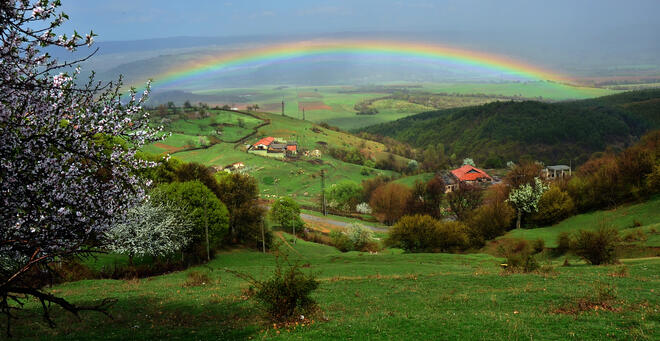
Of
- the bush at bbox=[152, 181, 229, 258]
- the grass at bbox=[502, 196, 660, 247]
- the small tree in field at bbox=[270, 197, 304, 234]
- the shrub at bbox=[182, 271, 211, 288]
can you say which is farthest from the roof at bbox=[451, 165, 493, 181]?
the shrub at bbox=[182, 271, 211, 288]

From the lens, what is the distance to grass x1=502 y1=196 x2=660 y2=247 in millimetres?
54406

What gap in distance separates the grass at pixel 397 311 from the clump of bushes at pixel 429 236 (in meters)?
32.5

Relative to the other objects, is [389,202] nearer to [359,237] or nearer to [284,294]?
[359,237]

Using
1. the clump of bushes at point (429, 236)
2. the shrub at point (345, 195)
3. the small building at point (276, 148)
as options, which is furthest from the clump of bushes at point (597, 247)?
the small building at point (276, 148)

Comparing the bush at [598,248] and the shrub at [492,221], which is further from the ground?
the bush at [598,248]

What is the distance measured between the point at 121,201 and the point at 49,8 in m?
6.52

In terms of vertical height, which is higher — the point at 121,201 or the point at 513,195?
the point at 121,201

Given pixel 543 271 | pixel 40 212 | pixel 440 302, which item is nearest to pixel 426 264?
pixel 543 271

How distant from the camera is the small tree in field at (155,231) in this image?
3891 cm

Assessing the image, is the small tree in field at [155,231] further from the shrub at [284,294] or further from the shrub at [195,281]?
the shrub at [284,294]

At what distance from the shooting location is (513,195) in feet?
250

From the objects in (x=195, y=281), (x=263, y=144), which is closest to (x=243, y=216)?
(x=195, y=281)

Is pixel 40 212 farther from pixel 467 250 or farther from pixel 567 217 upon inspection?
pixel 567 217

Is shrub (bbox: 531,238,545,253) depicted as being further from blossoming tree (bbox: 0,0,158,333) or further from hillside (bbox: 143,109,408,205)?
hillside (bbox: 143,109,408,205)
